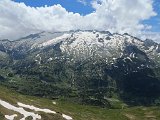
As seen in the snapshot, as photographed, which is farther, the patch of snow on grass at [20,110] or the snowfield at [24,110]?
the patch of snow on grass at [20,110]

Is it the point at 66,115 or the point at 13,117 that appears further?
the point at 66,115

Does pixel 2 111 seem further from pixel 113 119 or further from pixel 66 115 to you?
pixel 113 119

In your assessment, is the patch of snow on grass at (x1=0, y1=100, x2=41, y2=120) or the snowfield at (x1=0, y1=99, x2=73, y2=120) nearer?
the snowfield at (x1=0, y1=99, x2=73, y2=120)

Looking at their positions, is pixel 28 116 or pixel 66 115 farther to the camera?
pixel 66 115

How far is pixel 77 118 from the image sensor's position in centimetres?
16112

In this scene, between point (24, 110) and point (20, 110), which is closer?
point (20, 110)

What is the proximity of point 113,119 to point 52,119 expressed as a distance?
205 feet

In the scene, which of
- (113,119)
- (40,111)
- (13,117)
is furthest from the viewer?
(113,119)

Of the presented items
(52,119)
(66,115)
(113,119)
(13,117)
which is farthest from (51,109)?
(113,119)

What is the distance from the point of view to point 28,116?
463ft

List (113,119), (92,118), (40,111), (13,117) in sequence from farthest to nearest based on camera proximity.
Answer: (113,119)
(92,118)
(40,111)
(13,117)

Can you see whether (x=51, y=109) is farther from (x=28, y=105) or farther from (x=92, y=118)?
(x=92, y=118)

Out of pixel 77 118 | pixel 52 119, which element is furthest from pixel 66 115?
pixel 52 119

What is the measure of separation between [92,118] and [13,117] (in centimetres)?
5323
